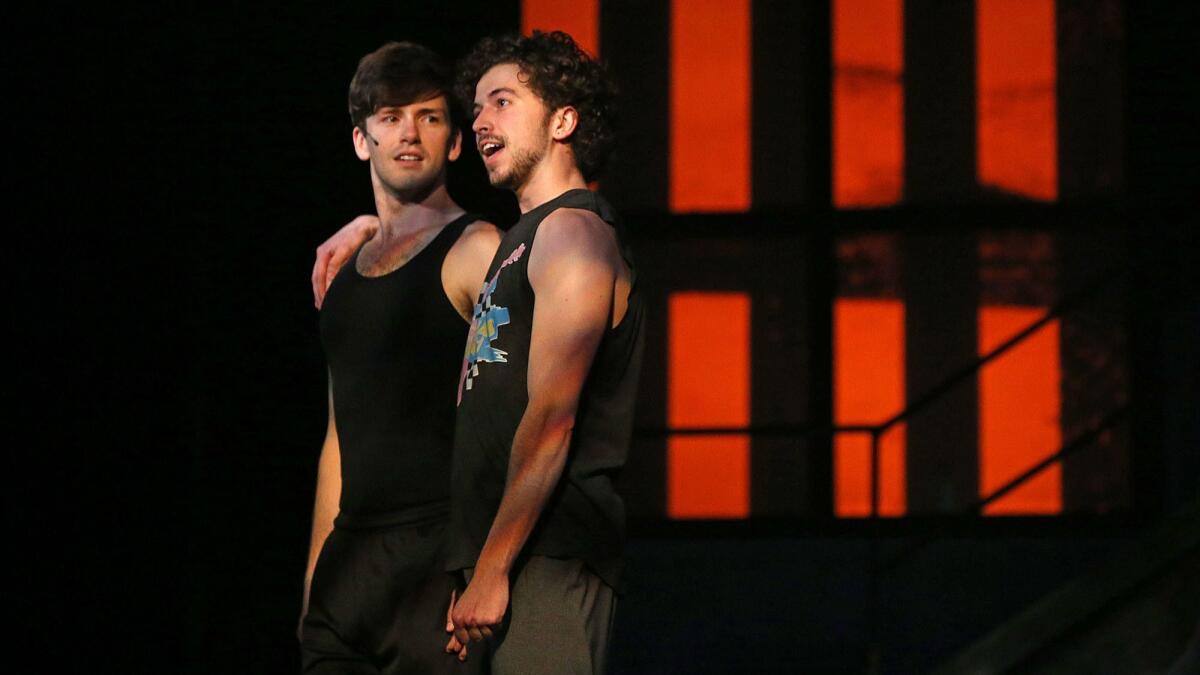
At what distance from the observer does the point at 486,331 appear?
3.33m

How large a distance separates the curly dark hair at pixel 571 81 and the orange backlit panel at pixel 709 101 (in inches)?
159

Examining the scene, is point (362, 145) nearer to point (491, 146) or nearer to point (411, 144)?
point (411, 144)

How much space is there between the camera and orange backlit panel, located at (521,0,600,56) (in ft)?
25.0

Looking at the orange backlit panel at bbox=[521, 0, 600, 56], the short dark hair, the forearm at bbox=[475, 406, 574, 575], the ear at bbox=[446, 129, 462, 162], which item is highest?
the orange backlit panel at bbox=[521, 0, 600, 56]

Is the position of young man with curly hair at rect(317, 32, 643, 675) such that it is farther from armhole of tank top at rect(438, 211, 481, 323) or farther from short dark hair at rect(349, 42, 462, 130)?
short dark hair at rect(349, 42, 462, 130)

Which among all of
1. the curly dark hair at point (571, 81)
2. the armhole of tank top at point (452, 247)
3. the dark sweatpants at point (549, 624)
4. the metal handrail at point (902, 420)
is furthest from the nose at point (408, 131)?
the metal handrail at point (902, 420)

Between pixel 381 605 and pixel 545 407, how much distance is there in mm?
1030

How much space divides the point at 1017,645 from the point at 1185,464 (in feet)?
10.1

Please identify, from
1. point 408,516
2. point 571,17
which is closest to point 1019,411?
point 571,17

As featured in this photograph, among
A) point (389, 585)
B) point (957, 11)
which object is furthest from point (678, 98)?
point (389, 585)

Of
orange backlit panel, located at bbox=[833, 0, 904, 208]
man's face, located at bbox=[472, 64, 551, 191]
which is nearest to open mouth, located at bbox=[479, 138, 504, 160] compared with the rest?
man's face, located at bbox=[472, 64, 551, 191]

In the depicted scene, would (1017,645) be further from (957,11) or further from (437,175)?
(957,11)

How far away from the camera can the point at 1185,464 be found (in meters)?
6.61

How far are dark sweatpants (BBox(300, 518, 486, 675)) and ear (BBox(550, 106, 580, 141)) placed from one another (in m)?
0.99
